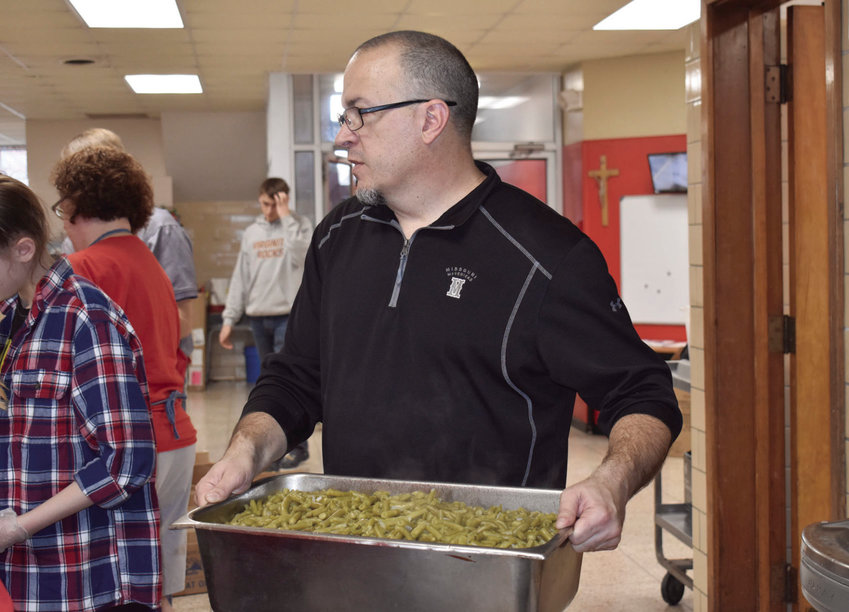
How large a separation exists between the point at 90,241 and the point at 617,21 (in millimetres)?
4730

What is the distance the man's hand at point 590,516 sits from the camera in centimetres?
114

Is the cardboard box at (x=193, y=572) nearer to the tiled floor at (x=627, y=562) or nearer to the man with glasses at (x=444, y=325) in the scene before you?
the tiled floor at (x=627, y=562)

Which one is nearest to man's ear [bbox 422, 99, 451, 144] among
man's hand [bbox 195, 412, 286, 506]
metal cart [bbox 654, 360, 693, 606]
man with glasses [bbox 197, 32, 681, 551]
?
man with glasses [bbox 197, 32, 681, 551]

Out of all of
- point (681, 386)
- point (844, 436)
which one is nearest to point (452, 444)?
point (844, 436)

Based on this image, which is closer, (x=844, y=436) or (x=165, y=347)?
(x=844, y=436)

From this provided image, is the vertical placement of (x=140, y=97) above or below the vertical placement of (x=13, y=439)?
above

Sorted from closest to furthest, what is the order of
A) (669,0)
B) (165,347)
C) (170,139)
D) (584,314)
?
(584,314) → (165,347) → (669,0) → (170,139)

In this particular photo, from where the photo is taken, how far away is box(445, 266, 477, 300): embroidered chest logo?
156 cm

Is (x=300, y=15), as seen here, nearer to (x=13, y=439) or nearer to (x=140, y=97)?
(x=140, y=97)

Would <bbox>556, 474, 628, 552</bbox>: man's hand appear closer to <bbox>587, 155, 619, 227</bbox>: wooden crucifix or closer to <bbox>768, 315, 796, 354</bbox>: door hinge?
<bbox>768, 315, 796, 354</bbox>: door hinge

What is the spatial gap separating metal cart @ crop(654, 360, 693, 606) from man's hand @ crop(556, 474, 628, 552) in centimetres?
226

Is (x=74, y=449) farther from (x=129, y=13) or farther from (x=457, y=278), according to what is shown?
(x=129, y=13)

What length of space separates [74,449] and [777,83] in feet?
7.85

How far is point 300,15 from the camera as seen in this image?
6016mm
